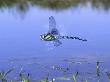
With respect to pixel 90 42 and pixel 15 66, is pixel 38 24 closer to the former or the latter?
pixel 90 42

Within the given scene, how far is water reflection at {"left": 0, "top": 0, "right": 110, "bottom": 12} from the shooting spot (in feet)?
36.2

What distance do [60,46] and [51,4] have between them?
4959 mm

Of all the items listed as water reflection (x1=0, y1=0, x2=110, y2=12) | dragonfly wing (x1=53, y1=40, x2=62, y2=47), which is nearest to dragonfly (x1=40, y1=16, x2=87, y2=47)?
dragonfly wing (x1=53, y1=40, x2=62, y2=47)

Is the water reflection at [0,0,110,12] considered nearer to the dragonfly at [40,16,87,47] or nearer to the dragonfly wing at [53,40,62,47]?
the dragonfly at [40,16,87,47]

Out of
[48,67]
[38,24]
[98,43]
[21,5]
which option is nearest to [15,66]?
[48,67]

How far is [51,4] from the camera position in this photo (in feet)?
38.2

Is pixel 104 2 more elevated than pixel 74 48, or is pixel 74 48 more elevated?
pixel 104 2

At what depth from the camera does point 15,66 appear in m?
5.70

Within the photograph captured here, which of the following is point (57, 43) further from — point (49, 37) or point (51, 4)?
point (51, 4)

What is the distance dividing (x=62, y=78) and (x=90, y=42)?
7.46ft

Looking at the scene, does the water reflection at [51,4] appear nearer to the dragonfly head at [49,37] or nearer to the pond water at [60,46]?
the pond water at [60,46]

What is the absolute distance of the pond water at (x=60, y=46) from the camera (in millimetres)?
5498

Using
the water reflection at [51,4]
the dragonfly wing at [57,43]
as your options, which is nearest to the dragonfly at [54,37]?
the dragonfly wing at [57,43]

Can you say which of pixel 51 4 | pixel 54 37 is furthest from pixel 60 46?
pixel 51 4
